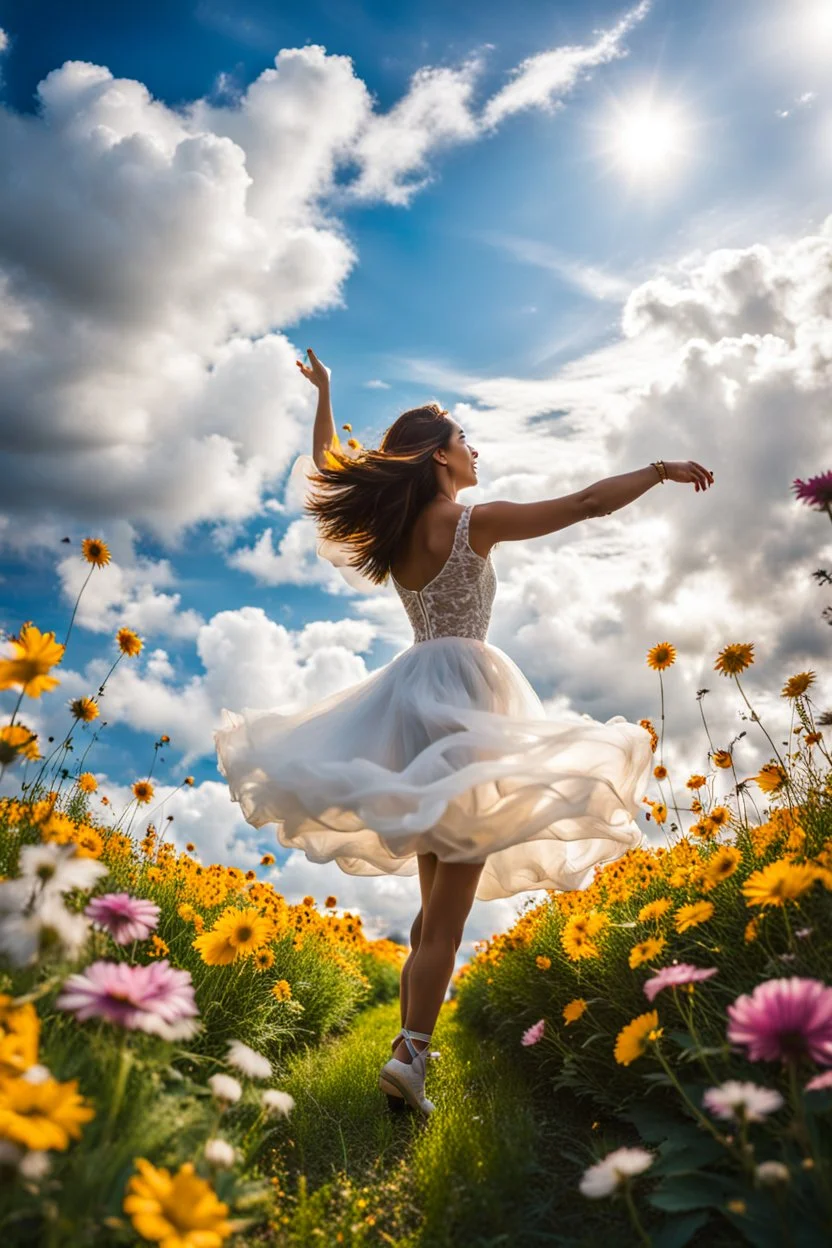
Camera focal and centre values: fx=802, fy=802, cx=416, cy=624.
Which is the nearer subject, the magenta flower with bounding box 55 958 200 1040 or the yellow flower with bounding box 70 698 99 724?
the magenta flower with bounding box 55 958 200 1040

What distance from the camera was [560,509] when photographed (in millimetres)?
3357

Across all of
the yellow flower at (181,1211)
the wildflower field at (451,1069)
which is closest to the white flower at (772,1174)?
the wildflower field at (451,1069)

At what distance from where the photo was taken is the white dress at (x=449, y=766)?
2.79 metres

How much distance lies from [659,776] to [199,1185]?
356 centimetres

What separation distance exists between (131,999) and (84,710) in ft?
10.1

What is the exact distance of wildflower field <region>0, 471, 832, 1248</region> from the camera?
1592 mm

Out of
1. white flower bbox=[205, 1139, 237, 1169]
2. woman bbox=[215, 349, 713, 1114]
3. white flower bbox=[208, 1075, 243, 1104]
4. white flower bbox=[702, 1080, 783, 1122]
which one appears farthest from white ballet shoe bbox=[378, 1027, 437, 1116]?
white flower bbox=[702, 1080, 783, 1122]

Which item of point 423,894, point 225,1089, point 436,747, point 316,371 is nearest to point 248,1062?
point 225,1089

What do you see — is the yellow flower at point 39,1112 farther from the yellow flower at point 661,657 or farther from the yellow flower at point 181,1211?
the yellow flower at point 661,657

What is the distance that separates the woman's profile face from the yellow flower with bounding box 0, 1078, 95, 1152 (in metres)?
3.07

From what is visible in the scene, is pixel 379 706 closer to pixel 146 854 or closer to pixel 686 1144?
pixel 686 1144

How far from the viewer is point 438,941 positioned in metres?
3.13

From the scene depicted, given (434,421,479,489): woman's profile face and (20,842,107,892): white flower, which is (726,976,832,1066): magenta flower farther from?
(434,421,479,489): woman's profile face

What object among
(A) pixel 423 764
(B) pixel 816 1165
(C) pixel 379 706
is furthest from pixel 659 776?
(B) pixel 816 1165
